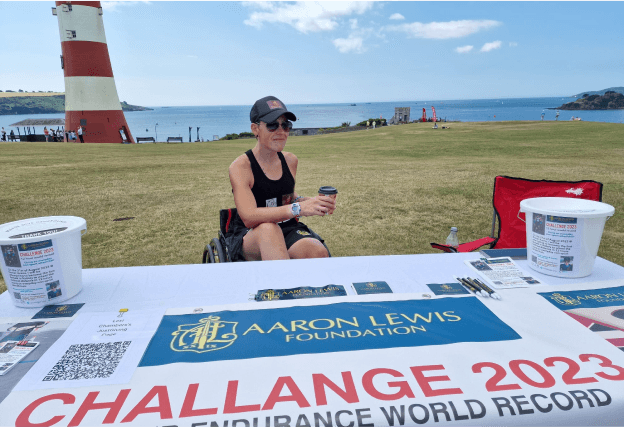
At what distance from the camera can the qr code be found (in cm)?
86

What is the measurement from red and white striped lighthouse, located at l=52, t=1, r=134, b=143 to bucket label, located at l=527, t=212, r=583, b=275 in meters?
20.3

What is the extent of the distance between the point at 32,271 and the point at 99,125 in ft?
67.9

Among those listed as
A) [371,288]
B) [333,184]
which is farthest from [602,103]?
[371,288]

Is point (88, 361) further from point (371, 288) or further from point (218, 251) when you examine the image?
point (218, 251)

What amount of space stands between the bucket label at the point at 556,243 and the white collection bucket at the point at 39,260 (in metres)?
1.56

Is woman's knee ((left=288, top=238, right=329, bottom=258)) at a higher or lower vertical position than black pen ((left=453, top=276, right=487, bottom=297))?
lower

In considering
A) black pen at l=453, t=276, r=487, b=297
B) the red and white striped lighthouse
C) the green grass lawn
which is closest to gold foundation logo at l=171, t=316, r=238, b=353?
black pen at l=453, t=276, r=487, b=297

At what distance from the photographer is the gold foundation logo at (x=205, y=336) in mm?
957

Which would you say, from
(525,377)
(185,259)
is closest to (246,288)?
(525,377)

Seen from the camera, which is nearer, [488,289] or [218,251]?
[488,289]

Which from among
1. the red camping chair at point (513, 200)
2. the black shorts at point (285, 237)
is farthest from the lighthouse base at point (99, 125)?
the red camping chair at point (513, 200)

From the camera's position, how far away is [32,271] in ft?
3.70

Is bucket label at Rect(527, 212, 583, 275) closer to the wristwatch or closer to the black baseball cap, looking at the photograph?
the wristwatch

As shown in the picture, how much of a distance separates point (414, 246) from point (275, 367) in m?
3.38
